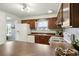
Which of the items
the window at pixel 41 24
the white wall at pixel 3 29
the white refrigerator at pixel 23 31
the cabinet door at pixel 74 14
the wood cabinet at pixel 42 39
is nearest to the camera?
the cabinet door at pixel 74 14

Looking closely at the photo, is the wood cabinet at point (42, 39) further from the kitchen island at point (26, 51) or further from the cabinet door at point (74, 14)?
the cabinet door at point (74, 14)

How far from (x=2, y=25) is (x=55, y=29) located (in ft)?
5.88

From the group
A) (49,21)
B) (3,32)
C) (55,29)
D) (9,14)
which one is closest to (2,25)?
(3,32)

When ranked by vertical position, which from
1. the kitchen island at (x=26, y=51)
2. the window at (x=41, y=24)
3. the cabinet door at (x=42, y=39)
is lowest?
the cabinet door at (x=42, y=39)

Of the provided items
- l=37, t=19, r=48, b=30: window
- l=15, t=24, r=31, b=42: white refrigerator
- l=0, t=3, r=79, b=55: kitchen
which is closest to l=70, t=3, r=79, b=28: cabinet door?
l=0, t=3, r=79, b=55: kitchen

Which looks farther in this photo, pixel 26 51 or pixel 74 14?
pixel 26 51

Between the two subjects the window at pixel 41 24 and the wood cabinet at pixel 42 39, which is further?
the wood cabinet at pixel 42 39

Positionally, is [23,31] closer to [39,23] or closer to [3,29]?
[39,23]

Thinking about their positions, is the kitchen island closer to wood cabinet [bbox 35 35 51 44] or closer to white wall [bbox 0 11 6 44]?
white wall [bbox 0 11 6 44]

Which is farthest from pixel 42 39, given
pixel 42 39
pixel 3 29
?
pixel 3 29

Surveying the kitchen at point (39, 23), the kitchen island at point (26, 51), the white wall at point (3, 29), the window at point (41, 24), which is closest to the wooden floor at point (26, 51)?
the kitchen island at point (26, 51)

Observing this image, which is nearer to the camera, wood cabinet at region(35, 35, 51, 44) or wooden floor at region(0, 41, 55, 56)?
wooden floor at region(0, 41, 55, 56)

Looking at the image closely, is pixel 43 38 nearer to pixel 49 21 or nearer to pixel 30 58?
pixel 49 21

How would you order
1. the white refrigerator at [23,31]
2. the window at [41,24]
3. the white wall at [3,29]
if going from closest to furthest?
the white wall at [3,29] → the window at [41,24] → the white refrigerator at [23,31]
